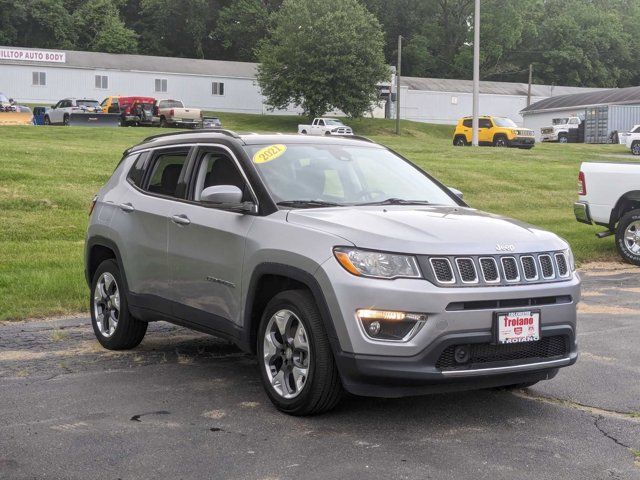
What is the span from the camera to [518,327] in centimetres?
528

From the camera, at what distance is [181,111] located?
46.8 meters

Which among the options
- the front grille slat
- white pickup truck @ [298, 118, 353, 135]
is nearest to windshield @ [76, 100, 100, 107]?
white pickup truck @ [298, 118, 353, 135]

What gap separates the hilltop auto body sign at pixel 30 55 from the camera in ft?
209

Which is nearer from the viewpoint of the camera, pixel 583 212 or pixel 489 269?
pixel 489 269

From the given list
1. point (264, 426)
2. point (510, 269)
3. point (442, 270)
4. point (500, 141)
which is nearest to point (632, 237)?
point (510, 269)

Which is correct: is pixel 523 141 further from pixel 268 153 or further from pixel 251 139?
pixel 268 153

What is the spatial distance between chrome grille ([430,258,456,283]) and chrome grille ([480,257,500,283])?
0.20m

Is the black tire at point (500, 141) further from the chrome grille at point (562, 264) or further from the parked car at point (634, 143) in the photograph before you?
the chrome grille at point (562, 264)

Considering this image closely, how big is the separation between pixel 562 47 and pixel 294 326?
298ft

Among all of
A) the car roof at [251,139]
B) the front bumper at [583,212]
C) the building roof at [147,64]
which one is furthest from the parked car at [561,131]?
the car roof at [251,139]

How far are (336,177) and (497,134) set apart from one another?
38975mm

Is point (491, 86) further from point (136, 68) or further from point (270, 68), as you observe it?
point (136, 68)

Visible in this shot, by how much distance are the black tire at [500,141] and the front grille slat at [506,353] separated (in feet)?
128

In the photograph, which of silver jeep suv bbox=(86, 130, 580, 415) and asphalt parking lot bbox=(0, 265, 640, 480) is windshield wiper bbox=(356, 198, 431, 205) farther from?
asphalt parking lot bbox=(0, 265, 640, 480)
